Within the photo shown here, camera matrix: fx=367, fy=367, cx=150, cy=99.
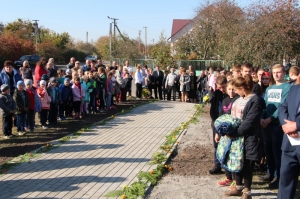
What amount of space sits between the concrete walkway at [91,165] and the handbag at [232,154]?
172cm

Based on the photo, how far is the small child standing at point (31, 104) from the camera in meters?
9.69

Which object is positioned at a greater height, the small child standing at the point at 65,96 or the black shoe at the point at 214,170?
the small child standing at the point at 65,96

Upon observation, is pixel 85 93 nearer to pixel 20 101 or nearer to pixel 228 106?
pixel 20 101

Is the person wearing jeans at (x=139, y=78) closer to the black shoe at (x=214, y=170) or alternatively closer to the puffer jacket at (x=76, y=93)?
the puffer jacket at (x=76, y=93)

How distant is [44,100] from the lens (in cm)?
1019

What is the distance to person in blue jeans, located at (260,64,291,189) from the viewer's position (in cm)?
566

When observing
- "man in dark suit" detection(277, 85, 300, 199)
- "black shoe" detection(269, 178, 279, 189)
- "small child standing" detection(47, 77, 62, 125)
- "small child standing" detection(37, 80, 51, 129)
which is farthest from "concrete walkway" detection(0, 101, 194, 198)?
"man in dark suit" detection(277, 85, 300, 199)

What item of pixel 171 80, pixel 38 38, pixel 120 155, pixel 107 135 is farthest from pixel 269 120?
pixel 38 38

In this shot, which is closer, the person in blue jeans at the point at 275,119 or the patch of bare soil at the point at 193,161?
the person in blue jeans at the point at 275,119

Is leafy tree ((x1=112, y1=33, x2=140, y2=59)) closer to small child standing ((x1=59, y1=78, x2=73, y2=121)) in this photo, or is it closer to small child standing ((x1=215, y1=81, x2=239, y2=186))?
small child standing ((x1=59, y1=78, x2=73, y2=121))

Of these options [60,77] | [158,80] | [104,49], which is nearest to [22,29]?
[104,49]

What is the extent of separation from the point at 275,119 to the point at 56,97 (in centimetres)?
688

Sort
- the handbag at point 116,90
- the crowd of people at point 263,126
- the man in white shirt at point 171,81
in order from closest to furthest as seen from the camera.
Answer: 1. the crowd of people at point 263,126
2. the handbag at point 116,90
3. the man in white shirt at point 171,81

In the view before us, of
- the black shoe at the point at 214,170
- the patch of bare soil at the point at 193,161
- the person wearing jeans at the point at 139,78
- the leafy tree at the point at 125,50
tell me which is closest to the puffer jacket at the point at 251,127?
the black shoe at the point at 214,170
